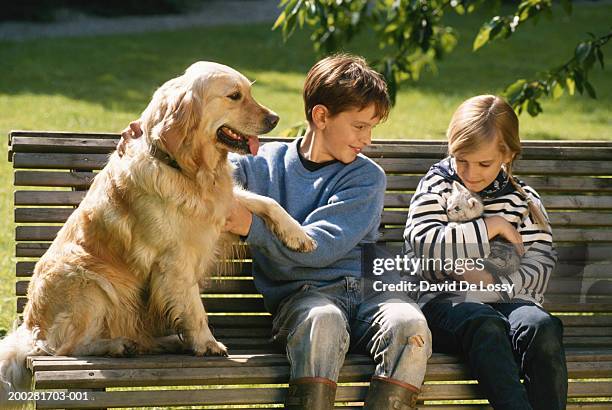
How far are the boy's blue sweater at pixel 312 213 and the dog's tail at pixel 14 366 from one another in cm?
86

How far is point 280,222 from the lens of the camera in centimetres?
354

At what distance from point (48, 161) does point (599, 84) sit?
36.4 feet

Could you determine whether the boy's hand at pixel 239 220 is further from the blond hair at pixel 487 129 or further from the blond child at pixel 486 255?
the blond hair at pixel 487 129

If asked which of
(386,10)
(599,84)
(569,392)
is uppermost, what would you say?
(599,84)

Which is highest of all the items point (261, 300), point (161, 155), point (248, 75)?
point (248, 75)

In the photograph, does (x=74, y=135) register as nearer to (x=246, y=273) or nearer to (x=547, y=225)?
(x=246, y=273)

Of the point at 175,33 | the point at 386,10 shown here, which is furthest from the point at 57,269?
the point at 175,33

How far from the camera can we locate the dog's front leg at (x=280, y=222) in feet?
11.6

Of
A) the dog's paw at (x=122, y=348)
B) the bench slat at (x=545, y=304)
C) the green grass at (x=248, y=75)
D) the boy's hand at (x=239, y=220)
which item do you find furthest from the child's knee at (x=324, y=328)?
the green grass at (x=248, y=75)

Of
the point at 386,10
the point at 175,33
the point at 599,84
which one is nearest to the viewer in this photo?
the point at 386,10

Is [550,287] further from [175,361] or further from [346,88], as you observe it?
[175,361]

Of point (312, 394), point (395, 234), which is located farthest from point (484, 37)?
point (312, 394)

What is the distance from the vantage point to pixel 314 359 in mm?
3211

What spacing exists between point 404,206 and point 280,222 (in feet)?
3.10
